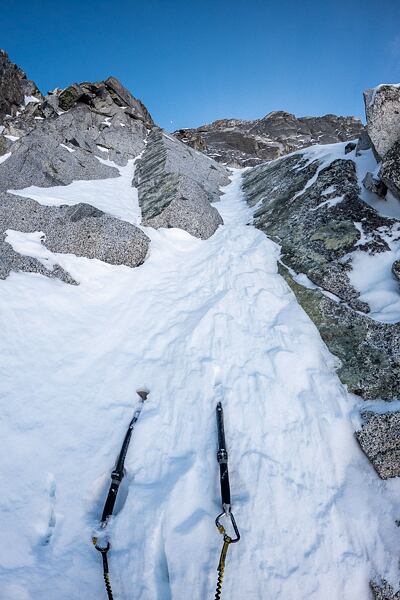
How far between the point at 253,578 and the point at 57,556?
2.69 metres

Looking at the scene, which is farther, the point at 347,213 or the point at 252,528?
the point at 347,213

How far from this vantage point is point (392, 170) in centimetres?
888

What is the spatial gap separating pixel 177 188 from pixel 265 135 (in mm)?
56250

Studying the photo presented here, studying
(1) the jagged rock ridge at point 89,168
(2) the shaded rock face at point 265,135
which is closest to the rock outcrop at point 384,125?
(1) the jagged rock ridge at point 89,168

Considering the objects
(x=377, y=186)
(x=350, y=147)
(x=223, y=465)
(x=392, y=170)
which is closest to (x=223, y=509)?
(x=223, y=465)

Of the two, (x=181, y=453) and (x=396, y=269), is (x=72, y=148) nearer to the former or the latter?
(x=396, y=269)

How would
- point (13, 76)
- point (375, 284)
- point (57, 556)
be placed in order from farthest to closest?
point (13, 76) → point (375, 284) → point (57, 556)

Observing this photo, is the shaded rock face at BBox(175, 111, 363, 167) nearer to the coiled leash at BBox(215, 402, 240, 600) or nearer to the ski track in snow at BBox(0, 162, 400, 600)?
the ski track in snow at BBox(0, 162, 400, 600)

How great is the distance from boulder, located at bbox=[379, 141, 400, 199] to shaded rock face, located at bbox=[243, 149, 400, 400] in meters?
0.94

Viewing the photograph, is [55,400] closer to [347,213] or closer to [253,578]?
[253,578]

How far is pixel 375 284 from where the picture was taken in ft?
25.0

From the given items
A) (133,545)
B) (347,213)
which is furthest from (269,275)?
(133,545)

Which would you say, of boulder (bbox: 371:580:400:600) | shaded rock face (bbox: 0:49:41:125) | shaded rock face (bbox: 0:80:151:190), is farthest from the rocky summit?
shaded rock face (bbox: 0:49:41:125)

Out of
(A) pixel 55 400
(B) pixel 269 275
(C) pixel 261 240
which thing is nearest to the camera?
(A) pixel 55 400
